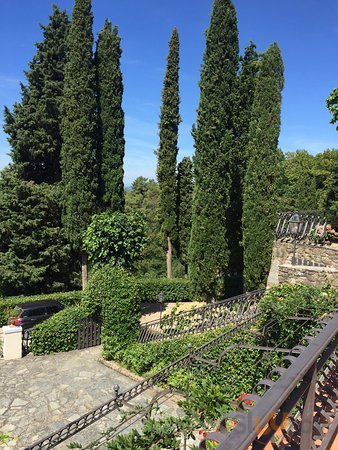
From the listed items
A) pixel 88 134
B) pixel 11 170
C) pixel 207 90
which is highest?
pixel 207 90

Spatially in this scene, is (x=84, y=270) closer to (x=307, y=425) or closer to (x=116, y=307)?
(x=116, y=307)

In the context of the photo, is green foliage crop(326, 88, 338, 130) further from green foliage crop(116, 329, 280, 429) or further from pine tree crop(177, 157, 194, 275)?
pine tree crop(177, 157, 194, 275)

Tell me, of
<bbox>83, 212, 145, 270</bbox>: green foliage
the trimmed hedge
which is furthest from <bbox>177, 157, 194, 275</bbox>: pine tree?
<bbox>83, 212, 145, 270</bbox>: green foliage

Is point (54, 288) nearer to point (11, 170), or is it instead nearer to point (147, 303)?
point (147, 303)

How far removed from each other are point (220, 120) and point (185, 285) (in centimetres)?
829

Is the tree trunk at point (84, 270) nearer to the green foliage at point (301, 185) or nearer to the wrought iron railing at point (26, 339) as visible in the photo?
the wrought iron railing at point (26, 339)

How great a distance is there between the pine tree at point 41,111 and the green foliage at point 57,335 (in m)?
10.3

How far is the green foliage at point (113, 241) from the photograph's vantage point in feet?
36.8

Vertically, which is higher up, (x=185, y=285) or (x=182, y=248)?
(x=182, y=248)

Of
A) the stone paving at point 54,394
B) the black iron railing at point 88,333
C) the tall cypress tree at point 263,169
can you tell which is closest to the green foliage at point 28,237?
the black iron railing at point 88,333

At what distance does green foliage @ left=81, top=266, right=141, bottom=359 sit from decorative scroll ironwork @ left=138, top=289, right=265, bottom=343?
22.3 inches

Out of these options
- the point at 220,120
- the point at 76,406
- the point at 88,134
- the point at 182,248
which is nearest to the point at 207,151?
the point at 220,120

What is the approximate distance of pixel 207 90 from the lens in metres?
14.4

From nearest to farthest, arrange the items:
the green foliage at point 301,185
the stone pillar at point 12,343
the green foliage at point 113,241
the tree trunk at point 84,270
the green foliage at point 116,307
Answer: the green foliage at point 116,307
the stone pillar at point 12,343
the green foliage at point 113,241
the tree trunk at point 84,270
the green foliage at point 301,185
